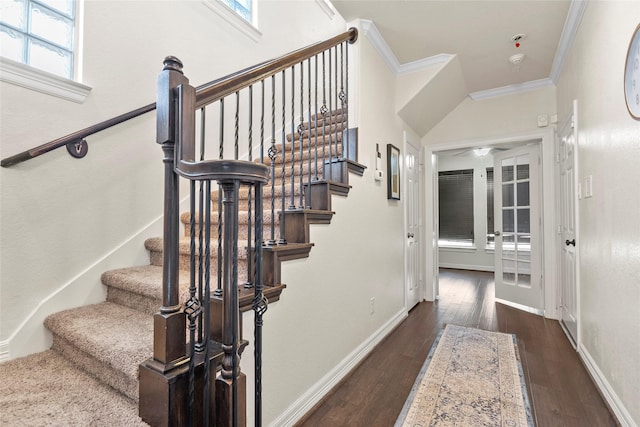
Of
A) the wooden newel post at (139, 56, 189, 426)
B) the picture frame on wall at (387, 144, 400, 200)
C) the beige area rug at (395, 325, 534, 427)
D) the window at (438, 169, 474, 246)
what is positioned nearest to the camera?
the wooden newel post at (139, 56, 189, 426)

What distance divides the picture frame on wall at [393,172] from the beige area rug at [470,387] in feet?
4.56

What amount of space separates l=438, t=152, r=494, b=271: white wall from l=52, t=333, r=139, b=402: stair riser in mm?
6382

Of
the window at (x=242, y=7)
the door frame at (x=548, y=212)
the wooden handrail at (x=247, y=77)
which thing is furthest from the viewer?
the door frame at (x=548, y=212)

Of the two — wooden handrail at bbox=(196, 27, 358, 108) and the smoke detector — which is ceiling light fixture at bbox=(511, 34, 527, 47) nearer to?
the smoke detector

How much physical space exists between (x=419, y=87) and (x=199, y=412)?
317 centimetres

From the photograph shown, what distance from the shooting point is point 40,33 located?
1622 millimetres

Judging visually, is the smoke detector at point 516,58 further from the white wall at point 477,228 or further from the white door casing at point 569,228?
the white wall at point 477,228

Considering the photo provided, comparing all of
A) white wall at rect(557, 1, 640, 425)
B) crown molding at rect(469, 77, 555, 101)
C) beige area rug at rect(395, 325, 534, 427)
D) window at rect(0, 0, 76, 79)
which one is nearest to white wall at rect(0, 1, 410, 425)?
window at rect(0, 0, 76, 79)

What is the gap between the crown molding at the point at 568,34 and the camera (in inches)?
86.1

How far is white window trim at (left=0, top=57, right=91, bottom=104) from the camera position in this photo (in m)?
1.45

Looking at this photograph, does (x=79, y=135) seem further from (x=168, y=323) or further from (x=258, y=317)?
(x=258, y=317)

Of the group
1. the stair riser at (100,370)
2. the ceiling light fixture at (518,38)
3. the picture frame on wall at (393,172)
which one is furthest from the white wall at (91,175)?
the ceiling light fixture at (518,38)

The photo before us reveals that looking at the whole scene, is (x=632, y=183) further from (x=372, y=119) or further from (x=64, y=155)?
(x=64, y=155)

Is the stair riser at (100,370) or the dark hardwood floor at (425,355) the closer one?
the stair riser at (100,370)
